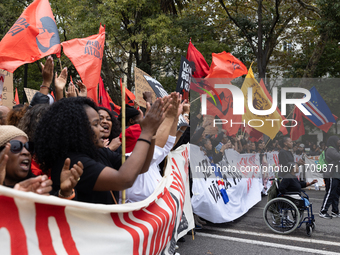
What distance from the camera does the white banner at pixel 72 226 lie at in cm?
134

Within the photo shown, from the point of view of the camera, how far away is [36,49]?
15.6 ft

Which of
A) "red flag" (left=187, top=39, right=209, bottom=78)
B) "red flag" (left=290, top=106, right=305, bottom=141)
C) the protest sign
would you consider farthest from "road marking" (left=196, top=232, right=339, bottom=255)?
"red flag" (left=290, top=106, right=305, bottom=141)

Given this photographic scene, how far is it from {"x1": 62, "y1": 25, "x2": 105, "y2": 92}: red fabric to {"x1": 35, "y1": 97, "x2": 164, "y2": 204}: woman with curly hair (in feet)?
11.1

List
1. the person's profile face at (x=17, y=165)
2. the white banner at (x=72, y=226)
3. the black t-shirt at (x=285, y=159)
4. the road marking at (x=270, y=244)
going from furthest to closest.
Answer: the black t-shirt at (x=285, y=159), the road marking at (x=270, y=244), the person's profile face at (x=17, y=165), the white banner at (x=72, y=226)

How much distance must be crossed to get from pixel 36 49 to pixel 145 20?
373 inches

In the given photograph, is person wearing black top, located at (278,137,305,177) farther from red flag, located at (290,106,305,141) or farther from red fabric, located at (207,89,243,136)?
red flag, located at (290,106,305,141)

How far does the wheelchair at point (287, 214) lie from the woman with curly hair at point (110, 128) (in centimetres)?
354

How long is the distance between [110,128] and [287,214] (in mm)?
3987

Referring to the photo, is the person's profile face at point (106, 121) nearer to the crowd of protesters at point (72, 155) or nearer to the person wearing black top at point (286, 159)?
the crowd of protesters at point (72, 155)

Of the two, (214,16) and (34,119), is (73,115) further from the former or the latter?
(214,16)

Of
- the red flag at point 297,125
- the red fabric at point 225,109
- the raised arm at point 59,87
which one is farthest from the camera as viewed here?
the red flag at point 297,125

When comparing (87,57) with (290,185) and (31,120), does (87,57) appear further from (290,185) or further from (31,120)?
(290,185)

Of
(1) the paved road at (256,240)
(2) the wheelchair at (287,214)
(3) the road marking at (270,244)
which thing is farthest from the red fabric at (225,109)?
(3) the road marking at (270,244)

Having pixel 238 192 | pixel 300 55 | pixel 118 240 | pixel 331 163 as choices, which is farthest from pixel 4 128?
pixel 300 55
